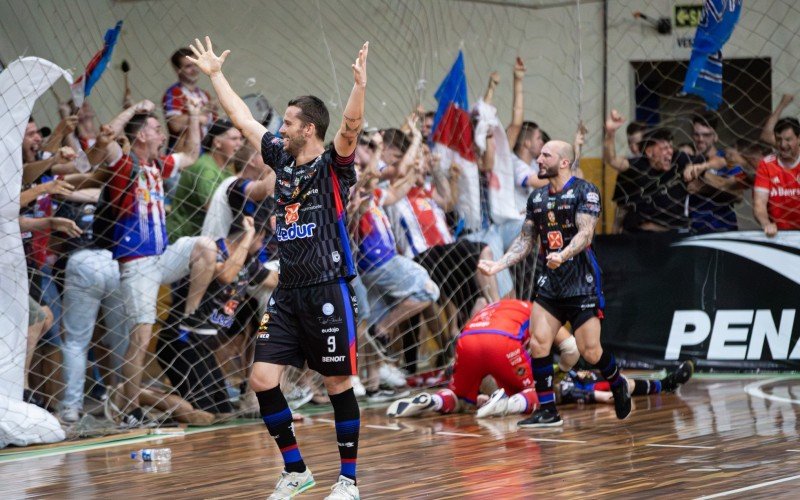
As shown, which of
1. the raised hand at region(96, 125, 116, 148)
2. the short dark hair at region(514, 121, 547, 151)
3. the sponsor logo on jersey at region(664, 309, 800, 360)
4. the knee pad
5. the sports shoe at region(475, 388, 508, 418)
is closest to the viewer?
the raised hand at region(96, 125, 116, 148)

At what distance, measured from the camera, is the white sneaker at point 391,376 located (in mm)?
9875

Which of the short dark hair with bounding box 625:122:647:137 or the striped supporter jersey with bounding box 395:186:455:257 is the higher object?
the short dark hair with bounding box 625:122:647:137

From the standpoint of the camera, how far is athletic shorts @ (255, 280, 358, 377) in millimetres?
5527

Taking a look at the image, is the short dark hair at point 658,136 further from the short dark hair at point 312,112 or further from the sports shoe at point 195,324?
the short dark hair at point 312,112

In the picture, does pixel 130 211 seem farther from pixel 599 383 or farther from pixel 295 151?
pixel 599 383

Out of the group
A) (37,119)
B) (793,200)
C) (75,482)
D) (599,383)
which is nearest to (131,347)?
(75,482)

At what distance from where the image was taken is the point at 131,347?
8414 millimetres

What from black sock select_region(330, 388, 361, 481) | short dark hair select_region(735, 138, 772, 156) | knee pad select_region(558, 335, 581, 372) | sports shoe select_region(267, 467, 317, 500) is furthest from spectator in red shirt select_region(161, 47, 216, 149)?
short dark hair select_region(735, 138, 772, 156)

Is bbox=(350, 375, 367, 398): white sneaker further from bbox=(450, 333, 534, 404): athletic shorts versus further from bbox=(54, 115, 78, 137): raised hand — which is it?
bbox=(54, 115, 78, 137): raised hand

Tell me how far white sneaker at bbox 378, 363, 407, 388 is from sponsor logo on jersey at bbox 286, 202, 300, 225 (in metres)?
4.41

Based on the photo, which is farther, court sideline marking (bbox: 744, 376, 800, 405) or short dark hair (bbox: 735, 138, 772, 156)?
short dark hair (bbox: 735, 138, 772, 156)

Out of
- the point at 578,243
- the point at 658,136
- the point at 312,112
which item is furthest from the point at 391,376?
the point at 312,112

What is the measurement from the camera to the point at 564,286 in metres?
7.88

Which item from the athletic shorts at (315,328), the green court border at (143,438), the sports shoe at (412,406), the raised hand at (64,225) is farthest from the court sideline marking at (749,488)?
the raised hand at (64,225)
